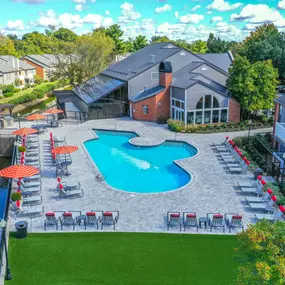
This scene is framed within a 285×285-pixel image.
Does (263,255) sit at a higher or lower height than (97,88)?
lower

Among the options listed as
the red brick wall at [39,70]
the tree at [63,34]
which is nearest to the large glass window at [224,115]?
the red brick wall at [39,70]

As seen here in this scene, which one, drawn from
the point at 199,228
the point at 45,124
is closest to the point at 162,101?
the point at 45,124

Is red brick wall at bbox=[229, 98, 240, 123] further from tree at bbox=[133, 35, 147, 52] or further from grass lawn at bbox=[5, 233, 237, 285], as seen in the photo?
tree at bbox=[133, 35, 147, 52]

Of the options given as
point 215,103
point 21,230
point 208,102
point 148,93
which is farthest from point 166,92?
point 21,230

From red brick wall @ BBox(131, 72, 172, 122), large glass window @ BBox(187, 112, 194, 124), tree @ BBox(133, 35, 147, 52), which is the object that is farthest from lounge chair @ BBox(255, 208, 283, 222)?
tree @ BBox(133, 35, 147, 52)

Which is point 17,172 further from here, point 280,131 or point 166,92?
point 166,92

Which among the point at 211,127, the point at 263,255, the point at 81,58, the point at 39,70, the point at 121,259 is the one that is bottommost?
the point at 121,259
